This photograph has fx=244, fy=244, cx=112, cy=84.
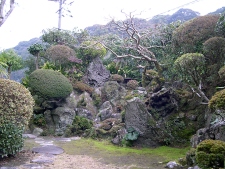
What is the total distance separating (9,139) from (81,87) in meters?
7.73

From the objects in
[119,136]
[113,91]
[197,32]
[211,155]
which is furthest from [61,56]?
[211,155]

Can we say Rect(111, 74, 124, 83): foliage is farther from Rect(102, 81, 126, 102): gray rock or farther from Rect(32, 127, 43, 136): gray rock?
Rect(32, 127, 43, 136): gray rock

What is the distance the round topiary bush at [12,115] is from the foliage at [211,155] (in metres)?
4.48

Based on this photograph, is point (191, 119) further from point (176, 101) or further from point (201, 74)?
point (201, 74)

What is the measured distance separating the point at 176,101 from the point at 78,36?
11441mm

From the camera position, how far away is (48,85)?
35.6 feet

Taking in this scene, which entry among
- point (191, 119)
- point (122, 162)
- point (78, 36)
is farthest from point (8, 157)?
point (78, 36)

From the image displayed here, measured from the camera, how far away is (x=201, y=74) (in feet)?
25.3

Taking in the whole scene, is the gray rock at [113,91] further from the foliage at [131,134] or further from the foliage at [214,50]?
the foliage at [214,50]

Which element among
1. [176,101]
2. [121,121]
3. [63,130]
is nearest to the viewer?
[176,101]

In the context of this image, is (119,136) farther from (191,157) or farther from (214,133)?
(214,133)

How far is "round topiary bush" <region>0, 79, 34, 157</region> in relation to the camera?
237 inches

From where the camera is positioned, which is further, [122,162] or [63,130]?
[63,130]

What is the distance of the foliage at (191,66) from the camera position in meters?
6.91
